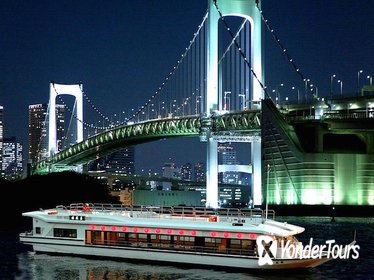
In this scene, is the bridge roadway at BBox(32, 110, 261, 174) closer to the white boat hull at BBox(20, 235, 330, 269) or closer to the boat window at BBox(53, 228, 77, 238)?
the boat window at BBox(53, 228, 77, 238)

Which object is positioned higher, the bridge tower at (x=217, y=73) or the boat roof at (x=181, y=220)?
the bridge tower at (x=217, y=73)

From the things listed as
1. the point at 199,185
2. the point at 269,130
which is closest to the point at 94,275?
the point at 269,130

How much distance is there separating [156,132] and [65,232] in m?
43.9

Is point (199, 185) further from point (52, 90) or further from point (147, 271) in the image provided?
point (147, 271)

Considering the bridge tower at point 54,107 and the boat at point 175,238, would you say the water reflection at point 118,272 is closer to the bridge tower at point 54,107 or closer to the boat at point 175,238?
the boat at point 175,238

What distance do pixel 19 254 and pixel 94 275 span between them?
6.91 meters

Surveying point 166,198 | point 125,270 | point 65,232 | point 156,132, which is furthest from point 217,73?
point 125,270

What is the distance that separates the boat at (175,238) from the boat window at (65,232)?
0.02 m

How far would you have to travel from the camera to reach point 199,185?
120 metres

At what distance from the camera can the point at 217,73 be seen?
7144 centimetres

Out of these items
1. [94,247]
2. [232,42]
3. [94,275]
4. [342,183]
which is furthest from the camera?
[232,42]

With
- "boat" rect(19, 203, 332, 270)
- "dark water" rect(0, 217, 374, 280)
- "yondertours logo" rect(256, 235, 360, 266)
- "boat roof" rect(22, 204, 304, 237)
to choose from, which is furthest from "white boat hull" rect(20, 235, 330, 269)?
"boat roof" rect(22, 204, 304, 237)

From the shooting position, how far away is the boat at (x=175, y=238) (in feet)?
88.8

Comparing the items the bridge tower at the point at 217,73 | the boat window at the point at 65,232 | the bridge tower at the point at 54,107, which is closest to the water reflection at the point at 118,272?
the boat window at the point at 65,232
